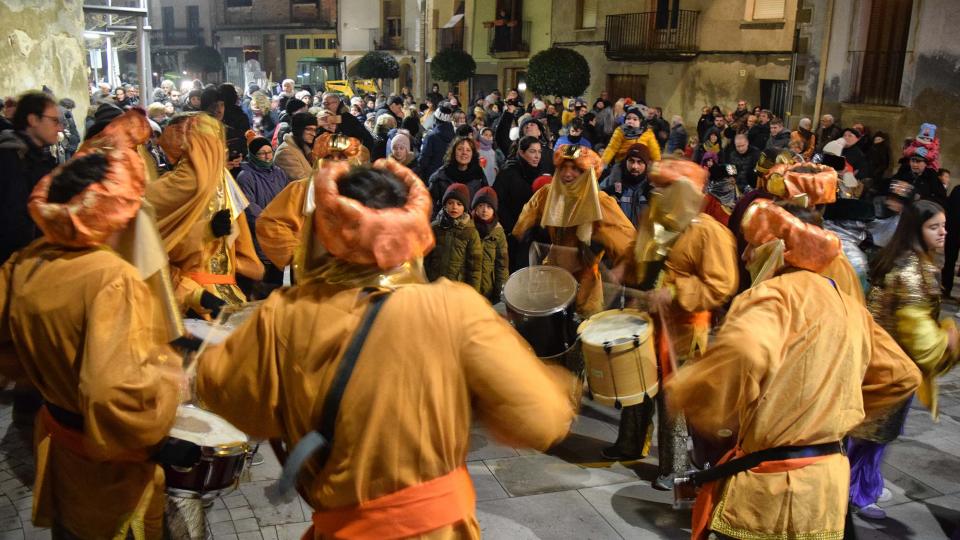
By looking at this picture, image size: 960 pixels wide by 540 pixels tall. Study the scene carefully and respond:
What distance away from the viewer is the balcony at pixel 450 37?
39531mm

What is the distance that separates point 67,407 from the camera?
2.98m

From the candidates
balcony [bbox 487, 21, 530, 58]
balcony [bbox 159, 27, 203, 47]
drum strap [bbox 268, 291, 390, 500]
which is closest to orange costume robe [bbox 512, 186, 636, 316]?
drum strap [bbox 268, 291, 390, 500]

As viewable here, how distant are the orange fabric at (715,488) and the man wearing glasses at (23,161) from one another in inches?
188

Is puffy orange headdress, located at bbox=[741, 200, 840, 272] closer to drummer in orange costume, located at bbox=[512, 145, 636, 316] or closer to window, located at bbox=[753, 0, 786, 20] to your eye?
drummer in orange costume, located at bbox=[512, 145, 636, 316]

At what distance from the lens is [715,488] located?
316cm

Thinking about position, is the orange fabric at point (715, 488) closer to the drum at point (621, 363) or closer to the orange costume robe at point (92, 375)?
the drum at point (621, 363)

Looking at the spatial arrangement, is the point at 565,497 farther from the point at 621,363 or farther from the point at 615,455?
the point at 621,363

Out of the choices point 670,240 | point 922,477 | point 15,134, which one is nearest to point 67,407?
point 670,240

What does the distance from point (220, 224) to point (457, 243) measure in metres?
2.22

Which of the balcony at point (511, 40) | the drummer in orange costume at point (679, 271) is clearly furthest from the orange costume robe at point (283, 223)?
the balcony at point (511, 40)

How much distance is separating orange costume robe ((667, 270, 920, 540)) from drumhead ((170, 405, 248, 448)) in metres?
1.71

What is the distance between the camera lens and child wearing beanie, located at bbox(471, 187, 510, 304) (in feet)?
23.0

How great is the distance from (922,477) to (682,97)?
21.2 m

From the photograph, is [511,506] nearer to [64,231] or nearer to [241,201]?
[241,201]
